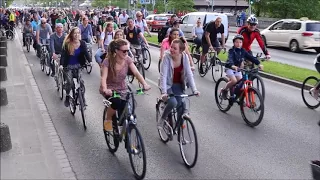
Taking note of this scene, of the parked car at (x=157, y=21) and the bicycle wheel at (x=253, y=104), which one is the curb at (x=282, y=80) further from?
the parked car at (x=157, y=21)

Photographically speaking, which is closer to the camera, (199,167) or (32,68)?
(199,167)

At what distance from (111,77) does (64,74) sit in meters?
3.26

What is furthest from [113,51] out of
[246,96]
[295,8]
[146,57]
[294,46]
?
[295,8]

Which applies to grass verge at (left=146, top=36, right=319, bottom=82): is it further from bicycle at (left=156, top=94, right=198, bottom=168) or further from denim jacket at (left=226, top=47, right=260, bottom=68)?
bicycle at (left=156, top=94, right=198, bottom=168)

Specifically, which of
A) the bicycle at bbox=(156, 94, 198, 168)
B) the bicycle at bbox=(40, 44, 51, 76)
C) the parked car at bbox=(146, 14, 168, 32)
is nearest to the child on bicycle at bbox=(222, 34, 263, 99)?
the bicycle at bbox=(156, 94, 198, 168)

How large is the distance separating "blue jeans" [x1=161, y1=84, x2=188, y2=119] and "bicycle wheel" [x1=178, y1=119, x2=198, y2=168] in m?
0.24

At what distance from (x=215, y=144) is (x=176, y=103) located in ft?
4.08

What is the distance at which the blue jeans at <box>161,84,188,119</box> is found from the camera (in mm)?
6000

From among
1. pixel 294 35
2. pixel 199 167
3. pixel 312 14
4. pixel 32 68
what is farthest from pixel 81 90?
pixel 312 14

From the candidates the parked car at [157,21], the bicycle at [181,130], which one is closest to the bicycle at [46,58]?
the bicycle at [181,130]

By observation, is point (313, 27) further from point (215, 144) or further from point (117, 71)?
point (117, 71)

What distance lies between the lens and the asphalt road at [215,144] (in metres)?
5.66

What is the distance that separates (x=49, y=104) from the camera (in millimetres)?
9641

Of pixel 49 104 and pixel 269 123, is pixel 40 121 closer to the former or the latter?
pixel 49 104
